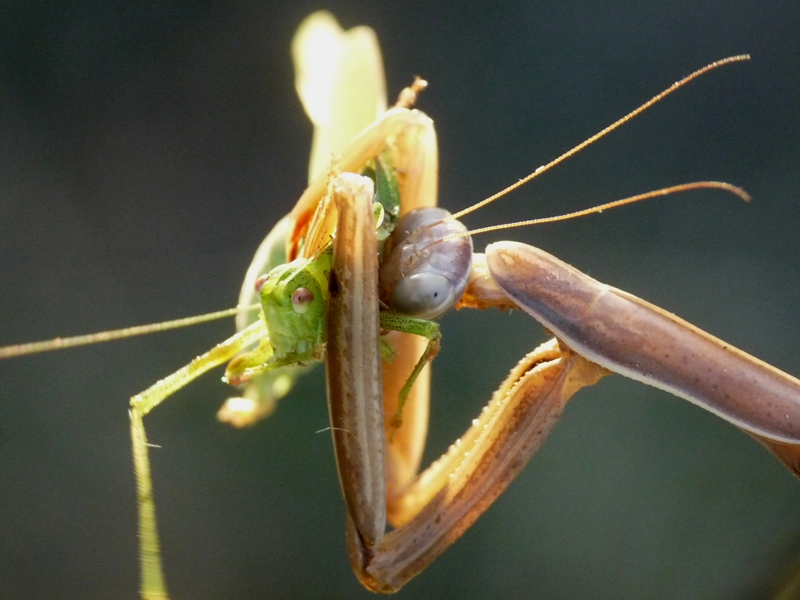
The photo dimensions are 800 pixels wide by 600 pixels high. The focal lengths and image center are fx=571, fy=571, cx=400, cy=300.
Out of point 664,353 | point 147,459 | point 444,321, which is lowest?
point 444,321

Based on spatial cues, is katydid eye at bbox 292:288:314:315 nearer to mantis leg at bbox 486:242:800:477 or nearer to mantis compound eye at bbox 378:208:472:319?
mantis compound eye at bbox 378:208:472:319

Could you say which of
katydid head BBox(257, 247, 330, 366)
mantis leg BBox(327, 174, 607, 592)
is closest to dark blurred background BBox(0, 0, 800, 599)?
mantis leg BBox(327, 174, 607, 592)

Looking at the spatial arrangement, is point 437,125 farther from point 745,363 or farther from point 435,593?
point 435,593

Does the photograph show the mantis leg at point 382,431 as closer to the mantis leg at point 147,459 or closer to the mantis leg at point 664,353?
the mantis leg at point 664,353

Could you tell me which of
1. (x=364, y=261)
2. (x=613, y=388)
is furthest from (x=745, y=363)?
(x=613, y=388)

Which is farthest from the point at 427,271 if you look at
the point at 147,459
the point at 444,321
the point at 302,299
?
the point at 444,321

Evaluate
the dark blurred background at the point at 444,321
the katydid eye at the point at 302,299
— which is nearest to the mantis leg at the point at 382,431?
the katydid eye at the point at 302,299

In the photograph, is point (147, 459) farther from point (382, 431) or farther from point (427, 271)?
point (427, 271)
